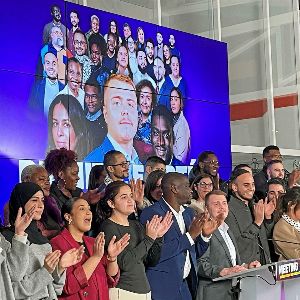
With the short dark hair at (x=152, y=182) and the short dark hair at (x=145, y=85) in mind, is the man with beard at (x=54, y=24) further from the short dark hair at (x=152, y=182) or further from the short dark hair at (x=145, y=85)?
the short dark hair at (x=152, y=182)

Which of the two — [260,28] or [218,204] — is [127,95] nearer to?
[218,204]

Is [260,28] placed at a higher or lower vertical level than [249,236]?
higher

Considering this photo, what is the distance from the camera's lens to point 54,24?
871 cm

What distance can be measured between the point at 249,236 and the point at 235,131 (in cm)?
641

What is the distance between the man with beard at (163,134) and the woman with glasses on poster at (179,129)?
8 cm

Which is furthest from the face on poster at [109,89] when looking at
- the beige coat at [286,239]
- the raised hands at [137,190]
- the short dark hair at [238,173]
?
the beige coat at [286,239]

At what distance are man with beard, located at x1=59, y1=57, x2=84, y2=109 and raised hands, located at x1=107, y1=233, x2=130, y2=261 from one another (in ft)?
11.7

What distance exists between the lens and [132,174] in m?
9.70

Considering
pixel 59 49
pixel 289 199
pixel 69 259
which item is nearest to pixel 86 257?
pixel 69 259

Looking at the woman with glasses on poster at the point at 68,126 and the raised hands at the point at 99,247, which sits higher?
the woman with glasses on poster at the point at 68,126

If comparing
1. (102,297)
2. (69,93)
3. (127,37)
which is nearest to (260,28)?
(127,37)

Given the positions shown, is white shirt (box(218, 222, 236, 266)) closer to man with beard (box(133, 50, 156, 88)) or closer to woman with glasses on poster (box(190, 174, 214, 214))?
woman with glasses on poster (box(190, 174, 214, 214))

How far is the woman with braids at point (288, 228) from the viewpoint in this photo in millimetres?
A: 7086

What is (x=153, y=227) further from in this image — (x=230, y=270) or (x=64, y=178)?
(x=64, y=178)
